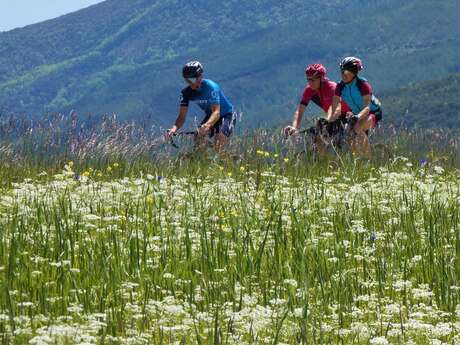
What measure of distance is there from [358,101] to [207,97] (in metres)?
2.07

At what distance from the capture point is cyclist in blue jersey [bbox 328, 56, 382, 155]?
12.5 m

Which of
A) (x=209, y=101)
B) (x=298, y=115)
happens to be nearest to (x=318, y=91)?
(x=298, y=115)

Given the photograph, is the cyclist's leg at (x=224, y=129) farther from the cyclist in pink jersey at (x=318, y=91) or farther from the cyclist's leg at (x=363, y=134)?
the cyclist's leg at (x=363, y=134)

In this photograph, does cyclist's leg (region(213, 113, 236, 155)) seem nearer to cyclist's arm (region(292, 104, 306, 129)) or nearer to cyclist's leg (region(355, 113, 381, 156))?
cyclist's arm (region(292, 104, 306, 129))

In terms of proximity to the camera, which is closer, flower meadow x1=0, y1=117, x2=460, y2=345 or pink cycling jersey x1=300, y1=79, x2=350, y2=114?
flower meadow x1=0, y1=117, x2=460, y2=345

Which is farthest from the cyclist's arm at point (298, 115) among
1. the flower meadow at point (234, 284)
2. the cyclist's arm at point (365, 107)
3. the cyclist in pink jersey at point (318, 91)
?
the flower meadow at point (234, 284)

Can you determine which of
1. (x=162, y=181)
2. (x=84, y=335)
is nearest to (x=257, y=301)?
(x=84, y=335)

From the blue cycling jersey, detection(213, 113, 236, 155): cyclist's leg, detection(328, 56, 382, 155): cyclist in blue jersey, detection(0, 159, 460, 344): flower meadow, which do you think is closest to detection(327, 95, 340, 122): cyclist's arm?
detection(328, 56, 382, 155): cyclist in blue jersey

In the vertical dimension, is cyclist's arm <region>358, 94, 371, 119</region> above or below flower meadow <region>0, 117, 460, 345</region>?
above

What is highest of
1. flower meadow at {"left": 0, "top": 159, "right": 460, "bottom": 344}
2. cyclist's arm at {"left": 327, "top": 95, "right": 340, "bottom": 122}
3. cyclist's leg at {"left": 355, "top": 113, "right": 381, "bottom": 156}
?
cyclist's arm at {"left": 327, "top": 95, "right": 340, "bottom": 122}

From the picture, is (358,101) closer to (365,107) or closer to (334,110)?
(365,107)

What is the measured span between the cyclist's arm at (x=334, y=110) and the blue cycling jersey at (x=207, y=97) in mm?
1719

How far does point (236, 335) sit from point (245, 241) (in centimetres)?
155

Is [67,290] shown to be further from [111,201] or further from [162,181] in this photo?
[162,181]
